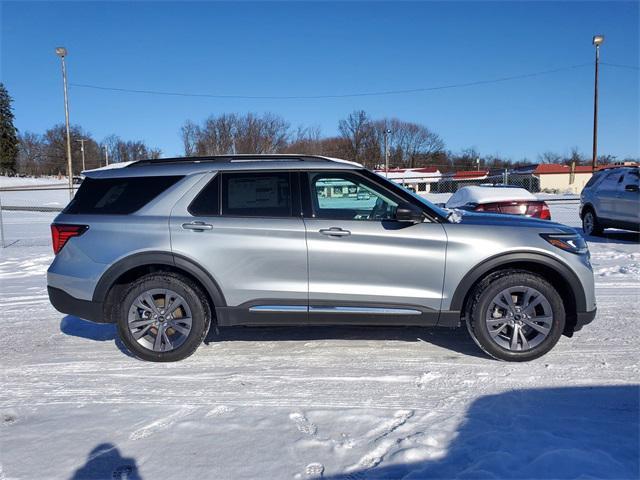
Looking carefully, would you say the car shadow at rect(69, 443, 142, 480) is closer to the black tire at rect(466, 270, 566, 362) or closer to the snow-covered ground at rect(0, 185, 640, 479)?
the snow-covered ground at rect(0, 185, 640, 479)

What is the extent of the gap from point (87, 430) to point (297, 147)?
57.8 metres

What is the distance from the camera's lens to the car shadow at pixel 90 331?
509 cm

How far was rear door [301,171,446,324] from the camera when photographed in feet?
13.4

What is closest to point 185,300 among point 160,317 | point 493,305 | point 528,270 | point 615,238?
point 160,317

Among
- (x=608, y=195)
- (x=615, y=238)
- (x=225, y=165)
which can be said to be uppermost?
(x=225, y=165)

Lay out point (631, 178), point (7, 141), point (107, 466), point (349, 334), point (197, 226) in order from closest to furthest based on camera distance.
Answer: point (107, 466), point (197, 226), point (349, 334), point (631, 178), point (7, 141)

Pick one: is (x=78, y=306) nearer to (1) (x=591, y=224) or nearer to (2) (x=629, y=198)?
(2) (x=629, y=198)

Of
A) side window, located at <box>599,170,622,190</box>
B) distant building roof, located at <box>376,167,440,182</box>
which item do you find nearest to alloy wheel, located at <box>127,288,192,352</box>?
side window, located at <box>599,170,622,190</box>

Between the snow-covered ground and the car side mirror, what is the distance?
1281 mm

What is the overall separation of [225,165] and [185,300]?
1.27m

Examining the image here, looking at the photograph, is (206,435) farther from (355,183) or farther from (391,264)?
(355,183)

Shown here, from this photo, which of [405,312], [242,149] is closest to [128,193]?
[405,312]

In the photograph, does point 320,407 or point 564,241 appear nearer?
point 320,407

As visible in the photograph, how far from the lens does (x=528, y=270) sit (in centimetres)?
425
